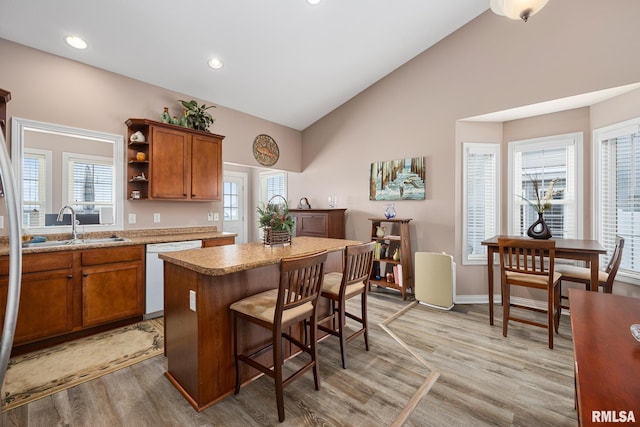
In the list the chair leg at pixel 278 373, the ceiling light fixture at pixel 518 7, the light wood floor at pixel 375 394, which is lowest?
the light wood floor at pixel 375 394

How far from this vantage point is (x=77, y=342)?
274cm

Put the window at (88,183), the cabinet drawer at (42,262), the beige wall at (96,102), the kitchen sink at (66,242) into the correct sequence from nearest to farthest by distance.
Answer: the cabinet drawer at (42,262) < the kitchen sink at (66,242) < the beige wall at (96,102) < the window at (88,183)

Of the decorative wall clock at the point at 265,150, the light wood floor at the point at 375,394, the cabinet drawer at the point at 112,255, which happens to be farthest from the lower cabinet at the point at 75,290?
the decorative wall clock at the point at 265,150

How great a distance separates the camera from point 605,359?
0.92 meters

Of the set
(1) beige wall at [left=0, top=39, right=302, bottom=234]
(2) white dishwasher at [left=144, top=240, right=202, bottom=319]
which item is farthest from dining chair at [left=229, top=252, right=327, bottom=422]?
(1) beige wall at [left=0, top=39, right=302, bottom=234]

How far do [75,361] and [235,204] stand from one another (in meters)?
4.32

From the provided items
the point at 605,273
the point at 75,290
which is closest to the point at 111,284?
the point at 75,290

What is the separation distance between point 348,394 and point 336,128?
13.8 ft

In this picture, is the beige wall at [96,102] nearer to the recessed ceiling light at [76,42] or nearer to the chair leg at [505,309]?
the recessed ceiling light at [76,42]

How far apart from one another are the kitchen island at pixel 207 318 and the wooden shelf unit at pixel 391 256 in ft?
7.35

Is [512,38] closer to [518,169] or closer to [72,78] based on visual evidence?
[518,169]

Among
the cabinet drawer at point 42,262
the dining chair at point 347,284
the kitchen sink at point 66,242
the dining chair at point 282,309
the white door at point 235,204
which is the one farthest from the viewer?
the white door at point 235,204

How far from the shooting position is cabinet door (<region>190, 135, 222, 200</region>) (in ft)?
12.7

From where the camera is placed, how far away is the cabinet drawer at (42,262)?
2.39m
